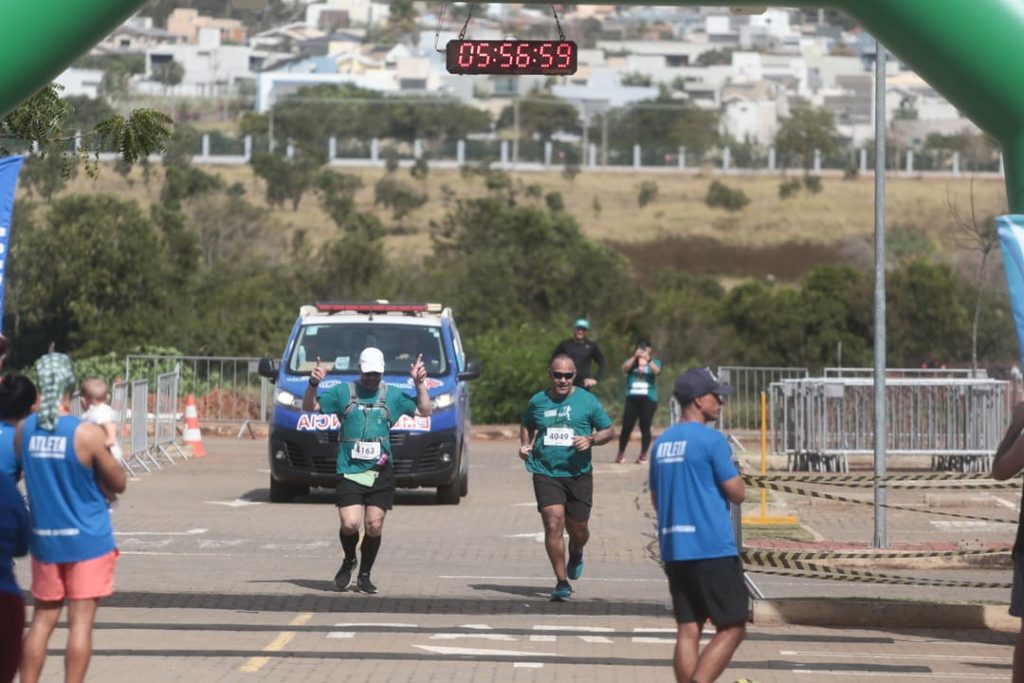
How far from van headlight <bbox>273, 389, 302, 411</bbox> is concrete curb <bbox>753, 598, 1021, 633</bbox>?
7.92 meters

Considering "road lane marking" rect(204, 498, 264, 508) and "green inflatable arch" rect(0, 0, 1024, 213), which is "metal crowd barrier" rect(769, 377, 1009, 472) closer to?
"road lane marking" rect(204, 498, 264, 508)

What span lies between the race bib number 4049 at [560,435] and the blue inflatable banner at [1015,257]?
13.9 feet

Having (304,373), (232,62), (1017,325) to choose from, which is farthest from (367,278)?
(232,62)

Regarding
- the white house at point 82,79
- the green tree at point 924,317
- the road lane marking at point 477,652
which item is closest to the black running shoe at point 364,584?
the road lane marking at point 477,652

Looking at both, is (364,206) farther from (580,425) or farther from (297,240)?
(580,425)

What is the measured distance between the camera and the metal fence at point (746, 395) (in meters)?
31.2

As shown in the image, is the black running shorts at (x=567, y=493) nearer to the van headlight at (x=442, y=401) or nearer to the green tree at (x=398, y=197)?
the van headlight at (x=442, y=401)

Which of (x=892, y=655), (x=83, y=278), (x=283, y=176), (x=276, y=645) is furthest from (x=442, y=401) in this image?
(x=283, y=176)

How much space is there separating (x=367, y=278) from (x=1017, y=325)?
38782mm

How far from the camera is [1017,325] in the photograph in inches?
386

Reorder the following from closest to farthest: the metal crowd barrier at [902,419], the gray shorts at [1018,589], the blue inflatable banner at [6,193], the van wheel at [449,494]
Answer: the gray shorts at [1018,589]
the blue inflatable banner at [6,193]
the van wheel at [449,494]
the metal crowd barrier at [902,419]

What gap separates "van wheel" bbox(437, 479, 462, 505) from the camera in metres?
20.3

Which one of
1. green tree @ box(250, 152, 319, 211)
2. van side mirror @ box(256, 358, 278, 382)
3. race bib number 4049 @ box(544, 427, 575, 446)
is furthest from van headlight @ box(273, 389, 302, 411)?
green tree @ box(250, 152, 319, 211)

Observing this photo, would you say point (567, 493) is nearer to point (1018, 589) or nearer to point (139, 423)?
point (1018, 589)
